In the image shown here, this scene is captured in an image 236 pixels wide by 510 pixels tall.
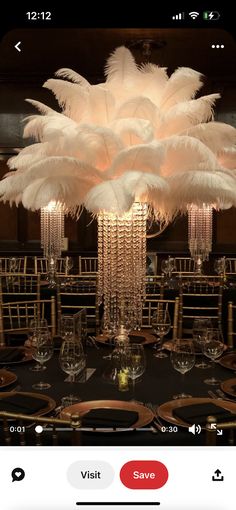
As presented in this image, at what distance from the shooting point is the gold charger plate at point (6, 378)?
76.4 inches

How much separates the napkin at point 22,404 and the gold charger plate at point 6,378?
0.76 feet

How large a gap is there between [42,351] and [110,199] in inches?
Answer: 29.8

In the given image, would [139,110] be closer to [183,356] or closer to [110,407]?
[183,356]

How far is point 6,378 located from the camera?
2.01 m

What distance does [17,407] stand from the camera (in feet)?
5.32

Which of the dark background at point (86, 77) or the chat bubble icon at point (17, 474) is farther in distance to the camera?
the dark background at point (86, 77)

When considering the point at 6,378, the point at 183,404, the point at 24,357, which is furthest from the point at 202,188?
the point at 24,357

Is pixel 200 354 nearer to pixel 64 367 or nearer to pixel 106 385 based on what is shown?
pixel 106 385

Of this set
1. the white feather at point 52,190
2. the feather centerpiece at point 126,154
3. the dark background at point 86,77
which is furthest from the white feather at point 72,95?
the dark background at point 86,77

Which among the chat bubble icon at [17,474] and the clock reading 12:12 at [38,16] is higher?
the clock reading 12:12 at [38,16]

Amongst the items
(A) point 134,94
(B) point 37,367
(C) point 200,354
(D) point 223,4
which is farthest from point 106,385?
(D) point 223,4

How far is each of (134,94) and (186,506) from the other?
1377 mm

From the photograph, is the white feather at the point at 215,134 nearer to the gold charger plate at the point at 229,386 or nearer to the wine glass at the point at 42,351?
the gold charger plate at the point at 229,386

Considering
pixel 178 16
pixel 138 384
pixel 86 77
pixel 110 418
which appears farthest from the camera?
pixel 86 77
